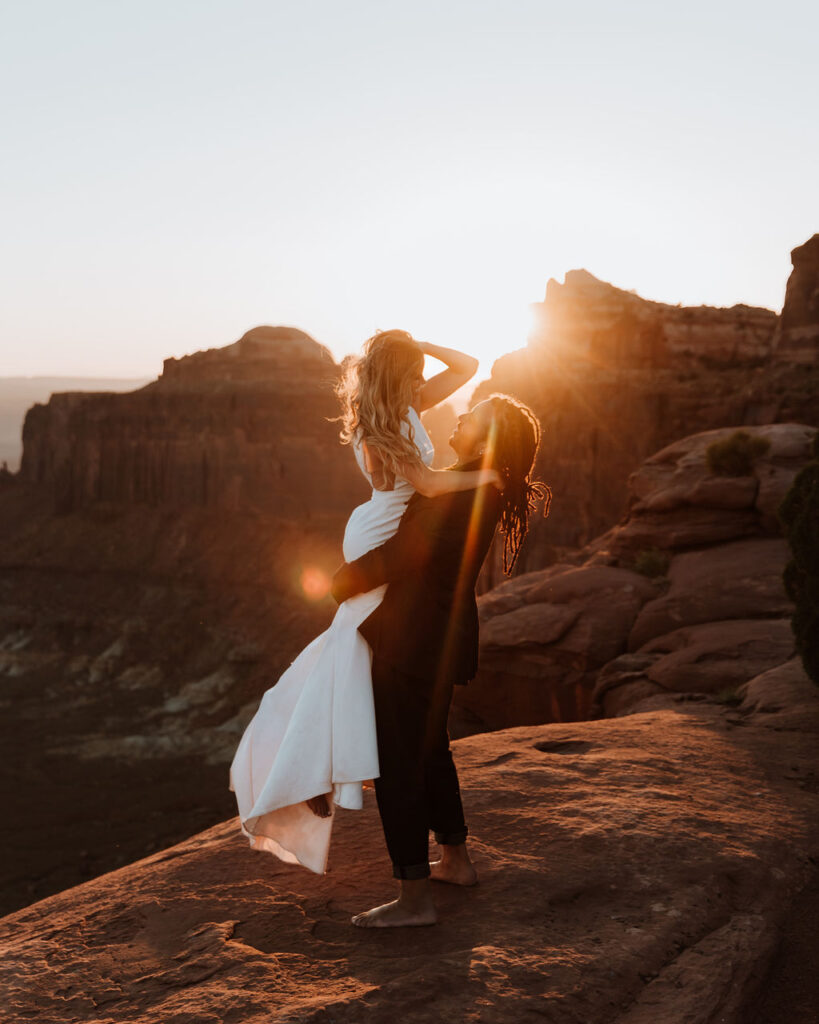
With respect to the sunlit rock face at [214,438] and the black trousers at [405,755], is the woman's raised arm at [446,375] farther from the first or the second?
the sunlit rock face at [214,438]

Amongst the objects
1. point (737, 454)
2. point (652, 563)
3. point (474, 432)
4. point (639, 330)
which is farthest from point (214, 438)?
point (474, 432)

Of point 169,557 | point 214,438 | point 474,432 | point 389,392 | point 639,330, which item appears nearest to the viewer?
point 389,392

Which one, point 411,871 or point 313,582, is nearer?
point 411,871

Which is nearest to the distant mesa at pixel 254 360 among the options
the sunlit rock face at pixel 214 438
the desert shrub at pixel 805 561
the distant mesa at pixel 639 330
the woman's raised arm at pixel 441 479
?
the sunlit rock face at pixel 214 438

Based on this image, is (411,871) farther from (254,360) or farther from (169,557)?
(254,360)

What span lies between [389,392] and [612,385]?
39712mm

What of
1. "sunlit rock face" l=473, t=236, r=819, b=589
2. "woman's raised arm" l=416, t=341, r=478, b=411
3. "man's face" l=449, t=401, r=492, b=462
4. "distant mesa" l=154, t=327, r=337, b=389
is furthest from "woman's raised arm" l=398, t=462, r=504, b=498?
"distant mesa" l=154, t=327, r=337, b=389

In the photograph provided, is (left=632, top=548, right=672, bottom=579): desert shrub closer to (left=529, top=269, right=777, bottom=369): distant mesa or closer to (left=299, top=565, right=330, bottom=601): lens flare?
(left=529, top=269, right=777, bottom=369): distant mesa

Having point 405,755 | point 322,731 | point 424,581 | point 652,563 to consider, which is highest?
point 424,581

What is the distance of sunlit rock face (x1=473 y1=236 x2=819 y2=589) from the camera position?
39438mm

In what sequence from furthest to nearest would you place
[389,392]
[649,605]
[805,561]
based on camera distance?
[649,605]
[805,561]
[389,392]

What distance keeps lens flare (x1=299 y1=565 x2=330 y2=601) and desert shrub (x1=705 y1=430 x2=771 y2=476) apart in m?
39.0

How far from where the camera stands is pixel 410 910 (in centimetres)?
364

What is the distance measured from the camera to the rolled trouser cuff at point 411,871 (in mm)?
3625
